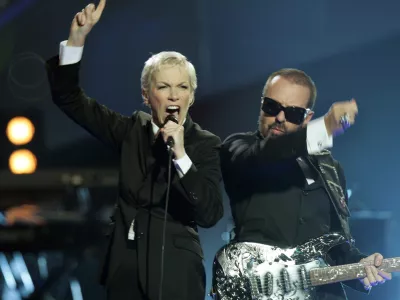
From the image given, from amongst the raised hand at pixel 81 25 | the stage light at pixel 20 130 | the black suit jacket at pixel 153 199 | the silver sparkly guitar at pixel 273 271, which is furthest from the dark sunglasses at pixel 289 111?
the stage light at pixel 20 130

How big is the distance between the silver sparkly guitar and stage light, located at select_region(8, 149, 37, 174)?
3124 millimetres

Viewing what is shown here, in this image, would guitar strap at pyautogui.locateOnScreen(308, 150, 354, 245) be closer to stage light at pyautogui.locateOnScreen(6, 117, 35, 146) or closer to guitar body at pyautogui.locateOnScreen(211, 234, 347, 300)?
guitar body at pyautogui.locateOnScreen(211, 234, 347, 300)

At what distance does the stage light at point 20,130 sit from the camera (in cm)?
561

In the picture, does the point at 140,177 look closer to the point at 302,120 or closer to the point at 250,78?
the point at 302,120

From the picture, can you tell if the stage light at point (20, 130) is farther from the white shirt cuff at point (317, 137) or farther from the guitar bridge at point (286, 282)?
the white shirt cuff at point (317, 137)

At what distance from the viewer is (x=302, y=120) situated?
2875 mm

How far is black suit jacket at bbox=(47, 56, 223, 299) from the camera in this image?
2562mm

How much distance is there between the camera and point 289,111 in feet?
9.41

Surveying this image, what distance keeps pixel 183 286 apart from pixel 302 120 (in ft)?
2.51

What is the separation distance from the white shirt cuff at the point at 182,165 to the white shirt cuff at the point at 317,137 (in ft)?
1.40

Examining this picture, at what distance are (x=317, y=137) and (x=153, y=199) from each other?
0.60m

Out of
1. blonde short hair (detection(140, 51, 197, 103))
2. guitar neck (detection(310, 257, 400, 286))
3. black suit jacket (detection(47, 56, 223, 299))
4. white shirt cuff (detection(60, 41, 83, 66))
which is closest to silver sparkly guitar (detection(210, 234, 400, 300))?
guitar neck (detection(310, 257, 400, 286))

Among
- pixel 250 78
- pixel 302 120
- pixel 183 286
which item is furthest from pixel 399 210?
pixel 183 286

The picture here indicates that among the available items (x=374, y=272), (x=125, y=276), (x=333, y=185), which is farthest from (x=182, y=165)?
(x=374, y=272)
